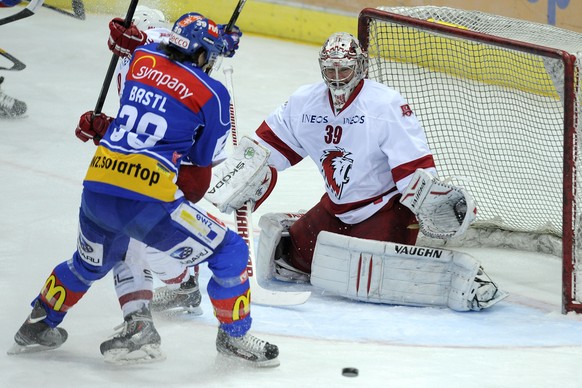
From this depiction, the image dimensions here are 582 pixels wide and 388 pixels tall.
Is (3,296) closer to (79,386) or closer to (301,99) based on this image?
(79,386)

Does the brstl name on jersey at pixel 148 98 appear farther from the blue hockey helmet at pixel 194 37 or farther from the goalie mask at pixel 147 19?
the goalie mask at pixel 147 19

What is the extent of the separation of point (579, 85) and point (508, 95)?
5.96ft

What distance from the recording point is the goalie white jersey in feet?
14.6

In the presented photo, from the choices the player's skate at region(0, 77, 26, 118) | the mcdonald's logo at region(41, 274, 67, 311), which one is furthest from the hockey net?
the player's skate at region(0, 77, 26, 118)

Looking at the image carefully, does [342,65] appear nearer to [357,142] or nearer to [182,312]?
[357,142]

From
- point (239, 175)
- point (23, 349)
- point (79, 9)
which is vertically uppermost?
point (79, 9)

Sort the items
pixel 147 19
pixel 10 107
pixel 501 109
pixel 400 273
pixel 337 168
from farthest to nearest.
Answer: pixel 10 107 < pixel 501 109 < pixel 147 19 < pixel 337 168 < pixel 400 273

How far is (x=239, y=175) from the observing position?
14.8 feet

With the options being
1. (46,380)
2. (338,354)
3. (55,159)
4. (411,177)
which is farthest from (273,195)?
(46,380)

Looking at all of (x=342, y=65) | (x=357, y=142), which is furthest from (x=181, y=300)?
(x=342, y=65)

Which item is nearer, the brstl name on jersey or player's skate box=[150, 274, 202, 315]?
the brstl name on jersey

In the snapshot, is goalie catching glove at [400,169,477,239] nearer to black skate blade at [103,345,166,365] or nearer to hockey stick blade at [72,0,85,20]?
black skate blade at [103,345,166,365]

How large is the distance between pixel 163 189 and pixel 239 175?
3.30 feet

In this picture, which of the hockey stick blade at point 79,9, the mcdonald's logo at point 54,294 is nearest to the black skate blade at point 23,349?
the mcdonald's logo at point 54,294
